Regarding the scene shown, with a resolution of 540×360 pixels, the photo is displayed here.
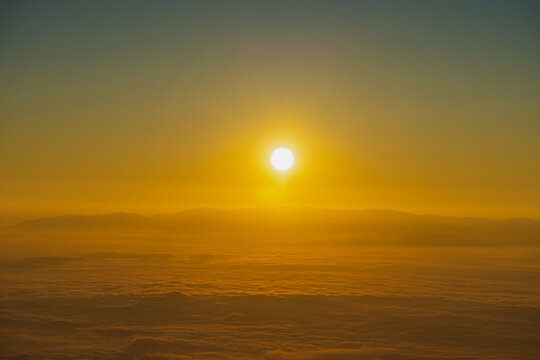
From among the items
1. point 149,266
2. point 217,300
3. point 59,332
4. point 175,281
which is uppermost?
point 149,266

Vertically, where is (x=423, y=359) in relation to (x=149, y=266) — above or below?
below

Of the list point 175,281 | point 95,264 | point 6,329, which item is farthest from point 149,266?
point 6,329

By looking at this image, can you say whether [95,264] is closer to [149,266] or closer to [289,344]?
[149,266]

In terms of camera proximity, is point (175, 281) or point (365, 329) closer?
point (365, 329)

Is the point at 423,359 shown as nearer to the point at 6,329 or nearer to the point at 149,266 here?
the point at 6,329

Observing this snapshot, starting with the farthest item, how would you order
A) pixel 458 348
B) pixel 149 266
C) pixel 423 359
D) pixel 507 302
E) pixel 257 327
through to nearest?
pixel 149 266
pixel 507 302
pixel 257 327
pixel 458 348
pixel 423 359

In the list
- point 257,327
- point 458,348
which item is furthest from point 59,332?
point 458,348

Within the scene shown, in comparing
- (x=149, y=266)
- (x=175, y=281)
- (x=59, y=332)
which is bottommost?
(x=59, y=332)

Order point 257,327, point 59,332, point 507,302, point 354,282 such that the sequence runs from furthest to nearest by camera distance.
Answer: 1. point 354,282
2. point 507,302
3. point 257,327
4. point 59,332

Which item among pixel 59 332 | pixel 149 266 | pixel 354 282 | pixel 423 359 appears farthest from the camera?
pixel 149 266
